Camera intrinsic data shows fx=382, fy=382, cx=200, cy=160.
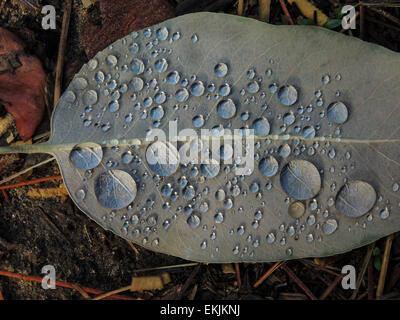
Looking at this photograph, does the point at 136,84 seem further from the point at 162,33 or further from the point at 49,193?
the point at 49,193

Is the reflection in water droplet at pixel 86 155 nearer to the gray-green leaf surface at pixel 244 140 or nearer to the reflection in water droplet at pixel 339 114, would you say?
the gray-green leaf surface at pixel 244 140

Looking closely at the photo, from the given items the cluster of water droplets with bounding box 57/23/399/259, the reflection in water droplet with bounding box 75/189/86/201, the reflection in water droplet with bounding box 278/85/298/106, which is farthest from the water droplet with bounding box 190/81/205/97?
the reflection in water droplet with bounding box 75/189/86/201

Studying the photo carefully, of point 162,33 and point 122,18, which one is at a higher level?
point 122,18

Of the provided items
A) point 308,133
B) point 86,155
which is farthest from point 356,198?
point 86,155

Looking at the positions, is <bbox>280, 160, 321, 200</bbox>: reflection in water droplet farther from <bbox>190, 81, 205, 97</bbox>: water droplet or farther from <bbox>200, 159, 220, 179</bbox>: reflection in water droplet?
<bbox>190, 81, 205, 97</bbox>: water droplet

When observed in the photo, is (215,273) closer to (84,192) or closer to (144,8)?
(84,192)
